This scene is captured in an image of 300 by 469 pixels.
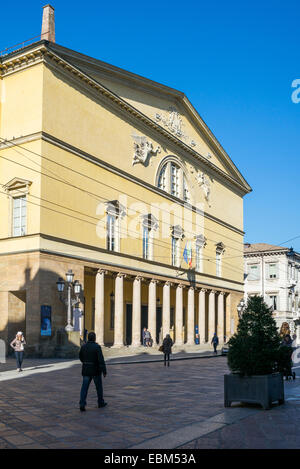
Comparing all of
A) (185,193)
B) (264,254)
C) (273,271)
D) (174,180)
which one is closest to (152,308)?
(174,180)

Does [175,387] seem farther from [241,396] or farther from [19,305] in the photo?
[19,305]

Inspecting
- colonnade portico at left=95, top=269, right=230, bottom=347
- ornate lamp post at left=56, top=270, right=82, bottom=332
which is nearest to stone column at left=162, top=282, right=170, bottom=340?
colonnade portico at left=95, top=269, right=230, bottom=347

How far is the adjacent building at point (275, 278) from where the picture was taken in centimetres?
7069

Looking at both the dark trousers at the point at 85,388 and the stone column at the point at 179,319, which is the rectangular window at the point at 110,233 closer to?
the stone column at the point at 179,319

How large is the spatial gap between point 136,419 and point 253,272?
213 ft

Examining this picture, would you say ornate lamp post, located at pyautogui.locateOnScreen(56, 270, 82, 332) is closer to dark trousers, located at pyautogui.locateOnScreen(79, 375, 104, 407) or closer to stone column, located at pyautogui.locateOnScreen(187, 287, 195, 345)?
stone column, located at pyautogui.locateOnScreen(187, 287, 195, 345)

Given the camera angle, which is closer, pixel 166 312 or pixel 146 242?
pixel 146 242

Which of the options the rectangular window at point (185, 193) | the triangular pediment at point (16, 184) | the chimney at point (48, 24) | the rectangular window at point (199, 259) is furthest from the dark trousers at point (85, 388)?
the rectangular window at point (199, 259)

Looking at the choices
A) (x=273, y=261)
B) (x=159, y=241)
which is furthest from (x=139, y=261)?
(x=273, y=261)

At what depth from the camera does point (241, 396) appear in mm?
11188

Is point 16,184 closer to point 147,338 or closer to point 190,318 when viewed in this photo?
point 147,338

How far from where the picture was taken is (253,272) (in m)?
73.1

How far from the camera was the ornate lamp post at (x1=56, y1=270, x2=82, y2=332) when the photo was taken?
91.1 feet

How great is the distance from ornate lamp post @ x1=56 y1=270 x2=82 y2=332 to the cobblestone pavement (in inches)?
463
